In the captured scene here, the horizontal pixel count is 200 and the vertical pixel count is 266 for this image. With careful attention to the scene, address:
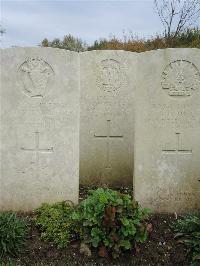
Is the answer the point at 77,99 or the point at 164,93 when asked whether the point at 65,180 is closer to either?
the point at 77,99

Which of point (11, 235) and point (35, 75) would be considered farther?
point (35, 75)

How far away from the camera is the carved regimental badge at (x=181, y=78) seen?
18.1 feet

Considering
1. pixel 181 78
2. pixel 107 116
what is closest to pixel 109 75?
pixel 107 116

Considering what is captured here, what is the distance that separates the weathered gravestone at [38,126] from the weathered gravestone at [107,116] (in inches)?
58.9

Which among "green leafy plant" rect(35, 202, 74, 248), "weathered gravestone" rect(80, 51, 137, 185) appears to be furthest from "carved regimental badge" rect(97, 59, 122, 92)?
"green leafy plant" rect(35, 202, 74, 248)

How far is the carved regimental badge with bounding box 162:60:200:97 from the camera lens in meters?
5.52

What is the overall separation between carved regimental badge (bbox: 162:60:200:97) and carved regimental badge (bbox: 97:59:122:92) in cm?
158

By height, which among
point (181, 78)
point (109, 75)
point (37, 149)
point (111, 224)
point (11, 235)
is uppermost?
point (109, 75)

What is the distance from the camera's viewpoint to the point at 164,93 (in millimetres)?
5543

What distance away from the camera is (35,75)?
5.51 m

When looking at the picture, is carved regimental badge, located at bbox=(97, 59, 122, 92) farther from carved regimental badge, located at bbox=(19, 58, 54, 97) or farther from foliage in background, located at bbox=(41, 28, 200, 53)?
foliage in background, located at bbox=(41, 28, 200, 53)

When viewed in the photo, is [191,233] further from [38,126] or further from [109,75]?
[109,75]

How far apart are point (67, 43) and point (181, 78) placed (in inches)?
603

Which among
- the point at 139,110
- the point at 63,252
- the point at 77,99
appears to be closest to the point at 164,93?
the point at 139,110
